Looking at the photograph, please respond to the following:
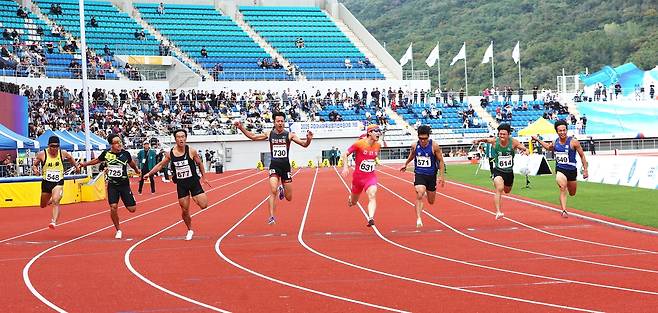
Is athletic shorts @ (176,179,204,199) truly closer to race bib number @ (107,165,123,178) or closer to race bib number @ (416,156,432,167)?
race bib number @ (107,165,123,178)

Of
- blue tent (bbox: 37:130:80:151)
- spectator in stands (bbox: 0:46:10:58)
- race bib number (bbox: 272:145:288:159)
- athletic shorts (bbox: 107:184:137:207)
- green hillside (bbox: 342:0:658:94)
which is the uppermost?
green hillside (bbox: 342:0:658:94)

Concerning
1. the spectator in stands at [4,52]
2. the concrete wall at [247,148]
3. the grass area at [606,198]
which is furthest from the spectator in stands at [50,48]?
the grass area at [606,198]

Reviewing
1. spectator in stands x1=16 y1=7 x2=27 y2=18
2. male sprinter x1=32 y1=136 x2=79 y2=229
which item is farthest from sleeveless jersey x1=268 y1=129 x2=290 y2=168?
spectator in stands x1=16 y1=7 x2=27 y2=18

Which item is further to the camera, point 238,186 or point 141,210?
point 238,186

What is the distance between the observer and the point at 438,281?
412 inches

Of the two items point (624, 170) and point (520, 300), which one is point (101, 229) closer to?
point (520, 300)

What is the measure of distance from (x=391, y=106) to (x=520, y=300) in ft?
186

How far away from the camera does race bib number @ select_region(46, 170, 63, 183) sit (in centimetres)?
1830

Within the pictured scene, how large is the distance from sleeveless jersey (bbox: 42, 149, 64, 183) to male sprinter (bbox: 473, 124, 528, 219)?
26.5 ft

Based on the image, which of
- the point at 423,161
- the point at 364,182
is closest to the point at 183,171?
the point at 364,182

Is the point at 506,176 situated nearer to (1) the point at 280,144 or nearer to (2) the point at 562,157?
(2) the point at 562,157

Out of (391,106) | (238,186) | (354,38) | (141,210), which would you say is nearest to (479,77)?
(354,38)

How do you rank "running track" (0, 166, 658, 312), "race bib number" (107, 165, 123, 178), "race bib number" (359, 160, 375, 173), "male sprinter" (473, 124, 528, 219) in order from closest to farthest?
1. "running track" (0, 166, 658, 312)
2. "race bib number" (107, 165, 123, 178)
3. "race bib number" (359, 160, 375, 173)
4. "male sprinter" (473, 124, 528, 219)

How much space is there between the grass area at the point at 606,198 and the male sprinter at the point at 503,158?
218 centimetres
